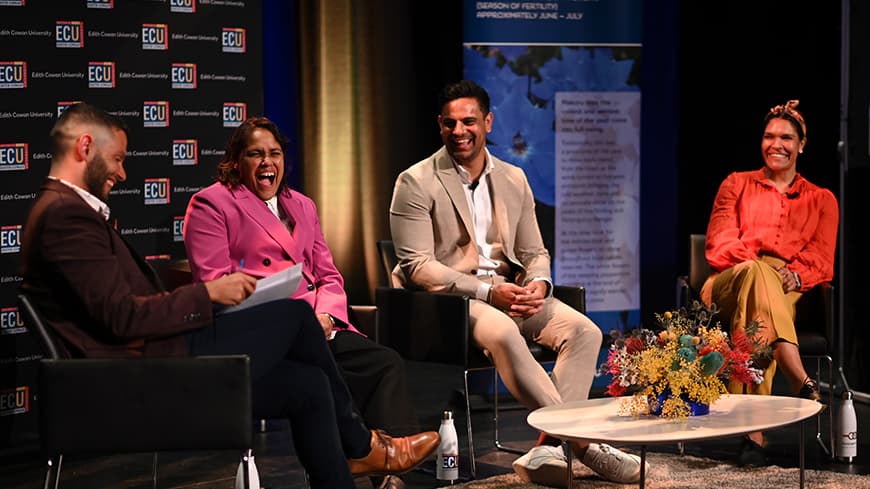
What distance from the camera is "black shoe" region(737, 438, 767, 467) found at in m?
4.92

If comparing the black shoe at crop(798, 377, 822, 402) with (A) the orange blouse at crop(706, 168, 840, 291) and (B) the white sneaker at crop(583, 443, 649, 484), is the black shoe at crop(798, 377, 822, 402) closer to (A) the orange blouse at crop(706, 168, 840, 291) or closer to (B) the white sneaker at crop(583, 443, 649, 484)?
(A) the orange blouse at crop(706, 168, 840, 291)

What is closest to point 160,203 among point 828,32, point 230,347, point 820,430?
point 230,347

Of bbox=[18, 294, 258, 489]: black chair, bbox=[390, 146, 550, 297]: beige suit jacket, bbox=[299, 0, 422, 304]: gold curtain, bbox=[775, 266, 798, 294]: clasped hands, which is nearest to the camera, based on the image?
bbox=[18, 294, 258, 489]: black chair

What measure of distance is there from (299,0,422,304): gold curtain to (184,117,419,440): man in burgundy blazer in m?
2.00

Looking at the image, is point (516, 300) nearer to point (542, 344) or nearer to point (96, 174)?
point (542, 344)

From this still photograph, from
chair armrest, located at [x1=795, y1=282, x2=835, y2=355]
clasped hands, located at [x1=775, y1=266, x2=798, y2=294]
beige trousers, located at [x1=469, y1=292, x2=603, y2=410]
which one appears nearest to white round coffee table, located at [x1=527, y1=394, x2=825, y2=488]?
beige trousers, located at [x1=469, y1=292, x2=603, y2=410]

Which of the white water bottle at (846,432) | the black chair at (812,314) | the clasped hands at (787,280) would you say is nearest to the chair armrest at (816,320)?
the black chair at (812,314)

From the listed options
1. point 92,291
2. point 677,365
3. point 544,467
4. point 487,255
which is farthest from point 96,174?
point 487,255

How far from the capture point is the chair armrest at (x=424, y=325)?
16.0 feet

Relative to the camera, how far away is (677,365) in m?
3.76

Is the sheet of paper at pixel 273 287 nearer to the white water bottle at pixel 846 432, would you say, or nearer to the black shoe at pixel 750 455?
the black shoe at pixel 750 455

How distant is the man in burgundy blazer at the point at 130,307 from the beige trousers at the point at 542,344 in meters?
1.03

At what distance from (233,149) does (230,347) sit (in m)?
1.24

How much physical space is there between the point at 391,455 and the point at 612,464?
3.07 ft
